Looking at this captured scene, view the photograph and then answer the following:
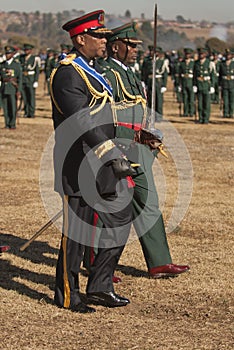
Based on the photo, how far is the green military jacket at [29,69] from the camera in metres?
22.3

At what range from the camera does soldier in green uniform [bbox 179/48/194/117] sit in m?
23.1

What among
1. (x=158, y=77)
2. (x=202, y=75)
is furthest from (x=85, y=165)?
(x=158, y=77)

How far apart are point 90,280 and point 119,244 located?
0.30 m

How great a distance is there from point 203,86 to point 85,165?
16176 millimetres

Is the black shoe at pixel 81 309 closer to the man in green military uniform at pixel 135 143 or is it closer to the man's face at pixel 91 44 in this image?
the man in green military uniform at pixel 135 143

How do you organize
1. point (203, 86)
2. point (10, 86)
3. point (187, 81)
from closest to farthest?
point (10, 86), point (203, 86), point (187, 81)

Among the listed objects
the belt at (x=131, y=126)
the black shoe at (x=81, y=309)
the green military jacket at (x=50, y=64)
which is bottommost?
the black shoe at (x=81, y=309)

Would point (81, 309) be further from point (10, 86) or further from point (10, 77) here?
point (10, 77)

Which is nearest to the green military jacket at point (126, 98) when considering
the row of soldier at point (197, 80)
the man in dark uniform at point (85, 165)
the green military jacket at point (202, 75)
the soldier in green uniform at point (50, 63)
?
the man in dark uniform at point (85, 165)

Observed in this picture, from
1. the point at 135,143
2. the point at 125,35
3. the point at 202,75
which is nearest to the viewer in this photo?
the point at 135,143

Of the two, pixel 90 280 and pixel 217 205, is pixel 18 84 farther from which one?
pixel 90 280

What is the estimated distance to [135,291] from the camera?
21.2ft

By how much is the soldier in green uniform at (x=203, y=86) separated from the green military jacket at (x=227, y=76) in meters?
0.92

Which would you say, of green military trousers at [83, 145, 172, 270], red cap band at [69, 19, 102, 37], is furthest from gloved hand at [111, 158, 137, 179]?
green military trousers at [83, 145, 172, 270]
